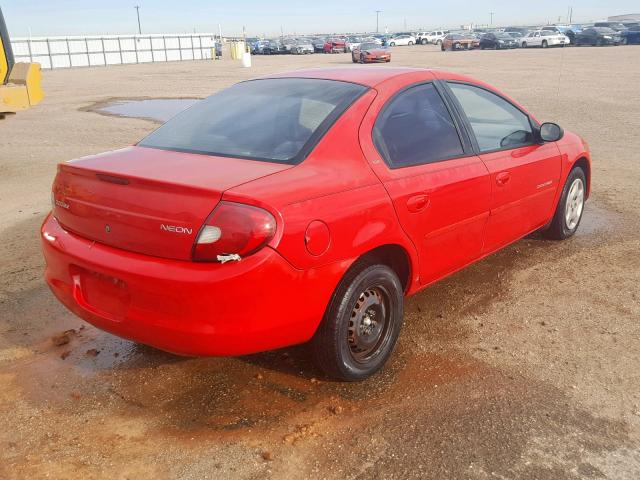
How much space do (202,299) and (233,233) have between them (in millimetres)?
319

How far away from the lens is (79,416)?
124 inches

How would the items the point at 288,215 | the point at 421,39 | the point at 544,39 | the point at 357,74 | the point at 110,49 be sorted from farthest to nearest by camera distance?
the point at 421,39
the point at 110,49
the point at 544,39
the point at 357,74
the point at 288,215

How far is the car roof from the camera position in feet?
12.3

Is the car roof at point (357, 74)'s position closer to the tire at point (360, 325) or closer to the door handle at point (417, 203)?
the door handle at point (417, 203)

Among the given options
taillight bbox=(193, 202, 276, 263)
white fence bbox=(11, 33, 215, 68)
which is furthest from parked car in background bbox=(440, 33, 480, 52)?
taillight bbox=(193, 202, 276, 263)

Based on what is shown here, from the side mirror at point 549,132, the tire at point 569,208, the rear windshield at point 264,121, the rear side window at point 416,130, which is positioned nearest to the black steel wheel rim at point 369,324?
the rear side window at point 416,130

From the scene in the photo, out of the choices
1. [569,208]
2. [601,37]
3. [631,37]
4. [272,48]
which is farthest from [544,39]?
[569,208]

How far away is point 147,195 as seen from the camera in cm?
288

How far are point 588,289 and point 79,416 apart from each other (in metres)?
3.59

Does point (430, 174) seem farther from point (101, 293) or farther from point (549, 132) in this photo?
point (101, 293)

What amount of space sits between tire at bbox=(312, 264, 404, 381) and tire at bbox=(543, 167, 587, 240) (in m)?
2.56

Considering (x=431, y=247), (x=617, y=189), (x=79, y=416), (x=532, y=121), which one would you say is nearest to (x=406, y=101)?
(x=431, y=247)

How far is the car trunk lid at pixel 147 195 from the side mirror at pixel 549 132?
100 inches

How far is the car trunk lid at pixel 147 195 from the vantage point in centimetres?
278
